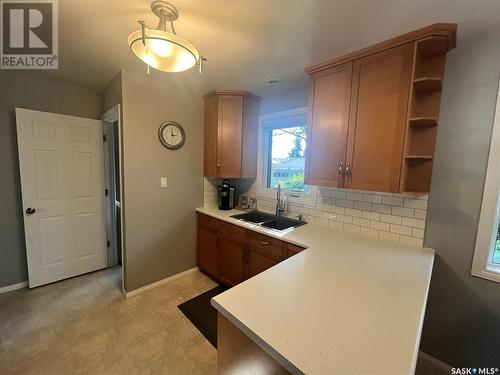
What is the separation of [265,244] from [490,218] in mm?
1578

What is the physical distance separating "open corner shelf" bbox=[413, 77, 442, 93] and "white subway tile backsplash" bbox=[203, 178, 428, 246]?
767 millimetres

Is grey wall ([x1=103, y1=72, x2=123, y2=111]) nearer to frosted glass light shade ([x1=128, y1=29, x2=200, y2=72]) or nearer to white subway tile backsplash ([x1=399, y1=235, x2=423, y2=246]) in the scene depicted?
frosted glass light shade ([x1=128, y1=29, x2=200, y2=72])

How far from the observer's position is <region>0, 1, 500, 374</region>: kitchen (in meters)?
0.95

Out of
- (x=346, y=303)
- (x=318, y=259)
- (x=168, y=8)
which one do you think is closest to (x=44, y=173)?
(x=168, y=8)

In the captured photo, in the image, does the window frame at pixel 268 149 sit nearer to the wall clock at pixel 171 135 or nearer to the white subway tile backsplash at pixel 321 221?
the white subway tile backsplash at pixel 321 221

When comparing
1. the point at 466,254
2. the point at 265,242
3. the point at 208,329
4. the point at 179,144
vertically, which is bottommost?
the point at 208,329

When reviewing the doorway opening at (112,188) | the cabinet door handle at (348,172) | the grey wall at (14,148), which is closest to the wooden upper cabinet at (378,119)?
the cabinet door handle at (348,172)

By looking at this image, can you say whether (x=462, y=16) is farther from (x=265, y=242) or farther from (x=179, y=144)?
(x=179, y=144)

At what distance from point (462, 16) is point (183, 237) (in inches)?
118

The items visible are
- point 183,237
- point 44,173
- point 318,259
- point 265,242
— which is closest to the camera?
point 318,259

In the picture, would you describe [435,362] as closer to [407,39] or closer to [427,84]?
[427,84]

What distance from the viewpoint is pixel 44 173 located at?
91.8 inches

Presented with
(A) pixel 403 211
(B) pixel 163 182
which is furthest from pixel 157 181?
(A) pixel 403 211

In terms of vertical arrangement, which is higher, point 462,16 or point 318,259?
point 462,16
